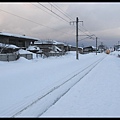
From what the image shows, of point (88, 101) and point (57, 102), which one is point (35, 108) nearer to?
point (57, 102)

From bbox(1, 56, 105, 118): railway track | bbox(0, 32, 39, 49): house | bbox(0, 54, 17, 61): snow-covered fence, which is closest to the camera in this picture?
bbox(1, 56, 105, 118): railway track

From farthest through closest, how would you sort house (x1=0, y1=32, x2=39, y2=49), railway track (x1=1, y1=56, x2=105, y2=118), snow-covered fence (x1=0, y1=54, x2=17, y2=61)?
house (x1=0, y1=32, x2=39, y2=49)
snow-covered fence (x1=0, y1=54, x2=17, y2=61)
railway track (x1=1, y1=56, x2=105, y2=118)

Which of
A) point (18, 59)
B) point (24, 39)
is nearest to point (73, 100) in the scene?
point (18, 59)

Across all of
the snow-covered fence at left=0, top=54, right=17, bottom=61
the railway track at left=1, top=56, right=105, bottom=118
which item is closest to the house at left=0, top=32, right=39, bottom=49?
the snow-covered fence at left=0, top=54, right=17, bottom=61

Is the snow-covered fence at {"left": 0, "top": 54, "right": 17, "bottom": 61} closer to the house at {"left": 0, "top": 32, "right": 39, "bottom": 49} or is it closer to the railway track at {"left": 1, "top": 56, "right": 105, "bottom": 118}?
the house at {"left": 0, "top": 32, "right": 39, "bottom": 49}

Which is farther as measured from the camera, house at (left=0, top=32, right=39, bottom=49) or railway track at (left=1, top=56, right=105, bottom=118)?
house at (left=0, top=32, right=39, bottom=49)

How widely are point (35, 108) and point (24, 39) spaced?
53349 mm

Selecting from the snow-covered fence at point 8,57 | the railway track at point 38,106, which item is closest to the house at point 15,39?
the snow-covered fence at point 8,57

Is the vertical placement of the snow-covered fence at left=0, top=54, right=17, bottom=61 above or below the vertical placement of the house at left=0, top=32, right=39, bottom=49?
below

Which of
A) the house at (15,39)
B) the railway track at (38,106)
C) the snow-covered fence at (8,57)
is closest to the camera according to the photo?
the railway track at (38,106)

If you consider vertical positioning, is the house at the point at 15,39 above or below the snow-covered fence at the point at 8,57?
above

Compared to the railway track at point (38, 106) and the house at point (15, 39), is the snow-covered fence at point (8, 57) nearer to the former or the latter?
the house at point (15, 39)

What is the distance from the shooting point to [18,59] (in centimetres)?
3581

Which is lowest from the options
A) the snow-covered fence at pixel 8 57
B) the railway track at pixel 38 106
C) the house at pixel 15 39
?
the railway track at pixel 38 106
